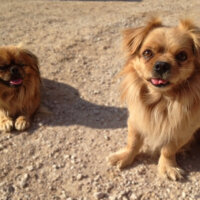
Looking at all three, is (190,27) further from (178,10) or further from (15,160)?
(178,10)

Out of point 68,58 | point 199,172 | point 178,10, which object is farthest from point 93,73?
point 178,10

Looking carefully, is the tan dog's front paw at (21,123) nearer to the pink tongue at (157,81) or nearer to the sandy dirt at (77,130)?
the sandy dirt at (77,130)

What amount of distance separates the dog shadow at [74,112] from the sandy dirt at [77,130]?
0.04 ft

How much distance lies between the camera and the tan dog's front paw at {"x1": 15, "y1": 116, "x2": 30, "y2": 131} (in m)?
3.07

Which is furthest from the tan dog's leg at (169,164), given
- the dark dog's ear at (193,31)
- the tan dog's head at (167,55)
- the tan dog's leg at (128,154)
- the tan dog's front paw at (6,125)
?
the tan dog's front paw at (6,125)

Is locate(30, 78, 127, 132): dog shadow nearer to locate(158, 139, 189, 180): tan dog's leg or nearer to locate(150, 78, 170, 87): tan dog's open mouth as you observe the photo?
locate(158, 139, 189, 180): tan dog's leg

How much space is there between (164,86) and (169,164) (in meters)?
0.91

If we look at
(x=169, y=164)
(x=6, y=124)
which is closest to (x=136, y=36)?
(x=169, y=164)

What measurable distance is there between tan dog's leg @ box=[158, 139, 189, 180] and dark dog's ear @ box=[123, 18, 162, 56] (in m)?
0.99

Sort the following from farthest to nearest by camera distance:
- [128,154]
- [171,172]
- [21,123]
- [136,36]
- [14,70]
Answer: [21,123], [14,70], [128,154], [171,172], [136,36]

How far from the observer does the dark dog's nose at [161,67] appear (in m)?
2.02

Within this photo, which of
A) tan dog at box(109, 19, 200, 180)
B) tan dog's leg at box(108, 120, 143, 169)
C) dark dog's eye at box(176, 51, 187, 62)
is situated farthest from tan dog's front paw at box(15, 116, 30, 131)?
dark dog's eye at box(176, 51, 187, 62)

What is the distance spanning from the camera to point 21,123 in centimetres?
309

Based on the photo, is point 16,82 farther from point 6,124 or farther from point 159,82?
point 159,82
